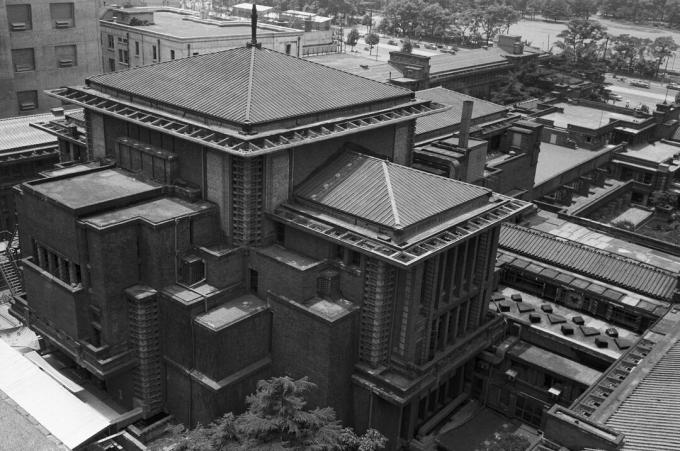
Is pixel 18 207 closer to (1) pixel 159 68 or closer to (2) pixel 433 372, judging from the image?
(1) pixel 159 68

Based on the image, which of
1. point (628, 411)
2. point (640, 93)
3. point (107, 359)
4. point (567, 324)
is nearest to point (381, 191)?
point (567, 324)

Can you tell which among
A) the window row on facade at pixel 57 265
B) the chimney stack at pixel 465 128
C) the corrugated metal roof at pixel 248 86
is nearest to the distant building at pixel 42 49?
the corrugated metal roof at pixel 248 86

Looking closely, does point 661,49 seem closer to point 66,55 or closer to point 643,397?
point 66,55

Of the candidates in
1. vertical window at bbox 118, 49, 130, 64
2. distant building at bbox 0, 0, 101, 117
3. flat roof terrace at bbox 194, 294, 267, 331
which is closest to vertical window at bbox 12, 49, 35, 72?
distant building at bbox 0, 0, 101, 117

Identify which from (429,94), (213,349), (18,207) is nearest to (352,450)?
(213,349)

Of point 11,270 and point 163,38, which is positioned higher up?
point 163,38

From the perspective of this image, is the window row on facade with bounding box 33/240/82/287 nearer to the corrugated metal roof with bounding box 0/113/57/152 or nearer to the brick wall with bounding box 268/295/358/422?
the brick wall with bounding box 268/295/358/422

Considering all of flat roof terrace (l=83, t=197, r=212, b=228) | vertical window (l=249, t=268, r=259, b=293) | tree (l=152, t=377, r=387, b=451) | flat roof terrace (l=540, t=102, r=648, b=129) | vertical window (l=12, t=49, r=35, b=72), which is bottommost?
tree (l=152, t=377, r=387, b=451)
